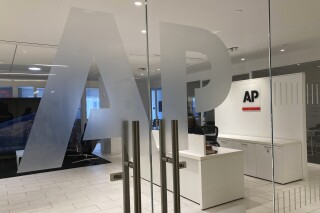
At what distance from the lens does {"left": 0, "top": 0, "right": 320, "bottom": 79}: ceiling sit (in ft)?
4.60

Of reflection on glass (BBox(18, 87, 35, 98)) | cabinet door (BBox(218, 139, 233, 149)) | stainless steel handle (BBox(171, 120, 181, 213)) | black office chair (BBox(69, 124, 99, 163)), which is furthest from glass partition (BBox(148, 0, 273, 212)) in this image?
reflection on glass (BBox(18, 87, 35, 98))

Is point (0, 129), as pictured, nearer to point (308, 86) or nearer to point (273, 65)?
point (273, 65)

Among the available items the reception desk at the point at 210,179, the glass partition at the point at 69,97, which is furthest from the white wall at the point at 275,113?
the glass partition at the point at 69,97

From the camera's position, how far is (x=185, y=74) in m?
1.78

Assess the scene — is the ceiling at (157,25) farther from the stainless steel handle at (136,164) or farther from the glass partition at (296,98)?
the stainless steel handle at (136,164)

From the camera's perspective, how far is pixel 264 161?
2.72m

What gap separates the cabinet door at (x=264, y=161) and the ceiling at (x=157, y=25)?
95cm

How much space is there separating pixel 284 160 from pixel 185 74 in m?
2.01

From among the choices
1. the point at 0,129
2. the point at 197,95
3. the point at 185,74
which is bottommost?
the point at 0,129

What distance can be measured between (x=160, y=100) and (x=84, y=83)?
20.8 inches

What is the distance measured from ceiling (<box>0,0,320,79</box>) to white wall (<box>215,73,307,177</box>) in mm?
348

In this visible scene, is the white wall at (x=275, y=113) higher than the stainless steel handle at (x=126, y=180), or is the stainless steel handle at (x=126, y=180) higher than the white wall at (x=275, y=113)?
the white wall at (x=275, y=113)

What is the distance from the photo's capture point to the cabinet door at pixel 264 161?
2604 millimetres

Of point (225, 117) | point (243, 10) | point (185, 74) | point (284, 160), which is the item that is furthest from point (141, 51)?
point (284, 160)
